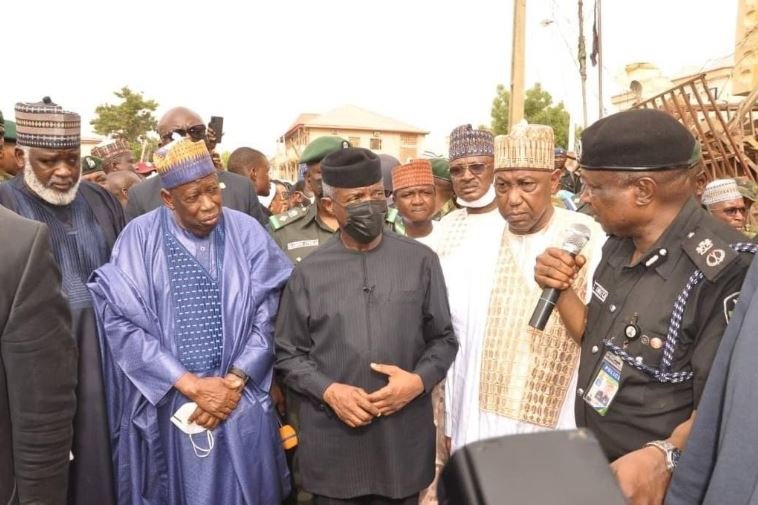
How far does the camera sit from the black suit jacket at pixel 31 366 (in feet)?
5.36

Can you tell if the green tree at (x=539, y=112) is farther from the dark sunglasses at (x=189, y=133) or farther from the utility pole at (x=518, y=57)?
the dark sunglasses at (x=189, y=133)

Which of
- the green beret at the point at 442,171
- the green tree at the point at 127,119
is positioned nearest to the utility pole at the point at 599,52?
the green beret at the point at 442,171

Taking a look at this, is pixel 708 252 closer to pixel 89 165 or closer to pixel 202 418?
pixel 202 418

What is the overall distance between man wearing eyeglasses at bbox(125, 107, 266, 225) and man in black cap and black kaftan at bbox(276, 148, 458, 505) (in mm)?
1903

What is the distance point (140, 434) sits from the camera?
2848 mm

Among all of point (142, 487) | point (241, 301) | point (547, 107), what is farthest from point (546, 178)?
point (547, 107)

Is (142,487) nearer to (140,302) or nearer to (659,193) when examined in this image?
(140,302)

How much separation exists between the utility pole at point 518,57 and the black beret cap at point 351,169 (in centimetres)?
880

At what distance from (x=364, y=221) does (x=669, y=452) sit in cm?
161

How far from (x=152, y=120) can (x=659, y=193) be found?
38.8 m

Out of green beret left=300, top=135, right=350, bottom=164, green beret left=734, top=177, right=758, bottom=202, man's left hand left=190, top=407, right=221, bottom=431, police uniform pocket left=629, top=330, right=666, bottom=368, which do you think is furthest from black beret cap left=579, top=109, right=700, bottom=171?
green beret left=734, top=177, right=758, bottom=202

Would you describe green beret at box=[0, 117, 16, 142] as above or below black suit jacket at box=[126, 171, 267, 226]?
above

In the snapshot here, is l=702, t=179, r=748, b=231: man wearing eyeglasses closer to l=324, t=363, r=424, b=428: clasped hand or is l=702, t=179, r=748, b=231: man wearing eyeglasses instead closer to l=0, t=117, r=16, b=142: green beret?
l=324, t=363, r=424, b=428: clasped hand

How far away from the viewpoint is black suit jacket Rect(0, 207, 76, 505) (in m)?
1.63
